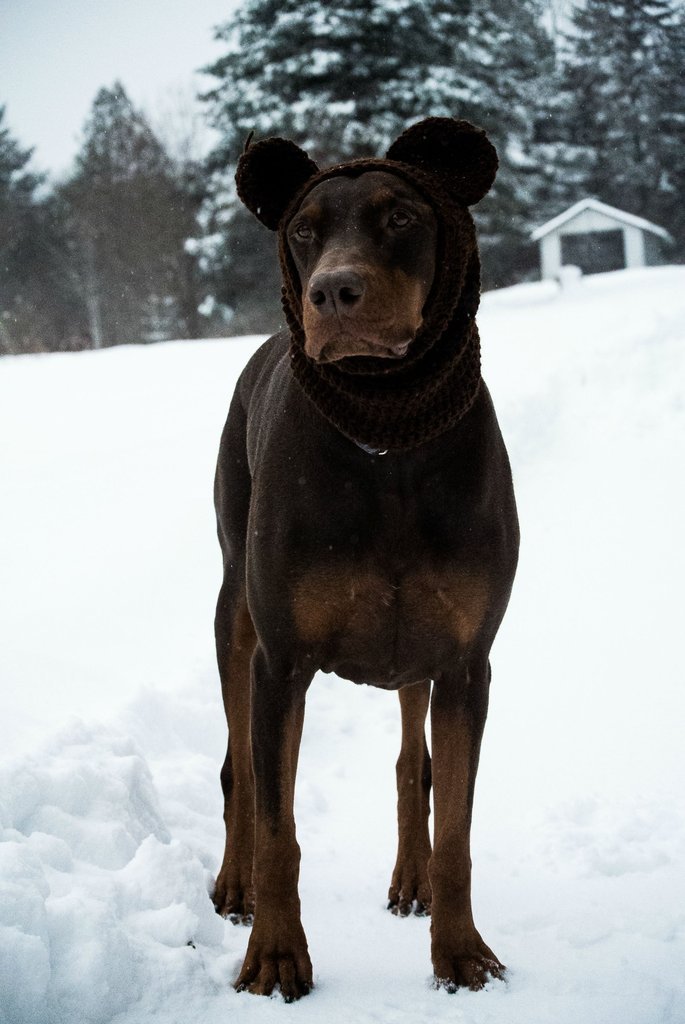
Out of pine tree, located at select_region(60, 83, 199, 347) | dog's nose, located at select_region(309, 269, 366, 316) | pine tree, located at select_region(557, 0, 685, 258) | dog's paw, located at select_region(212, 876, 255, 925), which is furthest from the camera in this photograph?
pine tree, located at select_region(60, 83, 199, 347)

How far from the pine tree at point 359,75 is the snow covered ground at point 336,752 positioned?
1148 cm

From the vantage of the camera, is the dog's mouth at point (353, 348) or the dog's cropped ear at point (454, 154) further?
the dog's cropped ear at point (454, 154)

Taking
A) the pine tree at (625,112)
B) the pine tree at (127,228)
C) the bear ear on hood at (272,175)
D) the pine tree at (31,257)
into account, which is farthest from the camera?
the pine tree at (31,257)

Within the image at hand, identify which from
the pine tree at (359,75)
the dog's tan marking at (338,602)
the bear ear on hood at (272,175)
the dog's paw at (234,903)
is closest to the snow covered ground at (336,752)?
the dog's paw at (234,903)

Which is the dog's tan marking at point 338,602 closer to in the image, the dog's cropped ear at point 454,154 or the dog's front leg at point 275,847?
the dog's front leg at point 275,847

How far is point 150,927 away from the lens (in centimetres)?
320

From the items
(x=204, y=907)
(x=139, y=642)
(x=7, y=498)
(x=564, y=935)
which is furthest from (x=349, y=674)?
(x=7, y=498)

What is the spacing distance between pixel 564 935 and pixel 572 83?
124 feet

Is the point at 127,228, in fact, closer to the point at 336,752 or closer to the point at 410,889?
the point at 336,752

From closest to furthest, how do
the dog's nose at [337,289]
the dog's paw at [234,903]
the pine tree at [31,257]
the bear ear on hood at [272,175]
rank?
1. the dog's nose at [337,289]
2. the bear ear on hood at [272,175]
3. the dog's paw at [234,903]
4. the pine tree at [31,257]

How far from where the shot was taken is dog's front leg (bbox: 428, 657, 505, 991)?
3350 mm

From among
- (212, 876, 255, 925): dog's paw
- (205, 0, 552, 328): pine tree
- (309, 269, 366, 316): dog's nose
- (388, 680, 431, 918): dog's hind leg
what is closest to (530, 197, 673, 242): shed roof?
(205, 0, 552, 328): pine tree

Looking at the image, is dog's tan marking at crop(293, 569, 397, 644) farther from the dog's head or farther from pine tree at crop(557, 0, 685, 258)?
pine tree at crop(557, 0, 685, 258)

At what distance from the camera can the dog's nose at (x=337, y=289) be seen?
9.27ft
